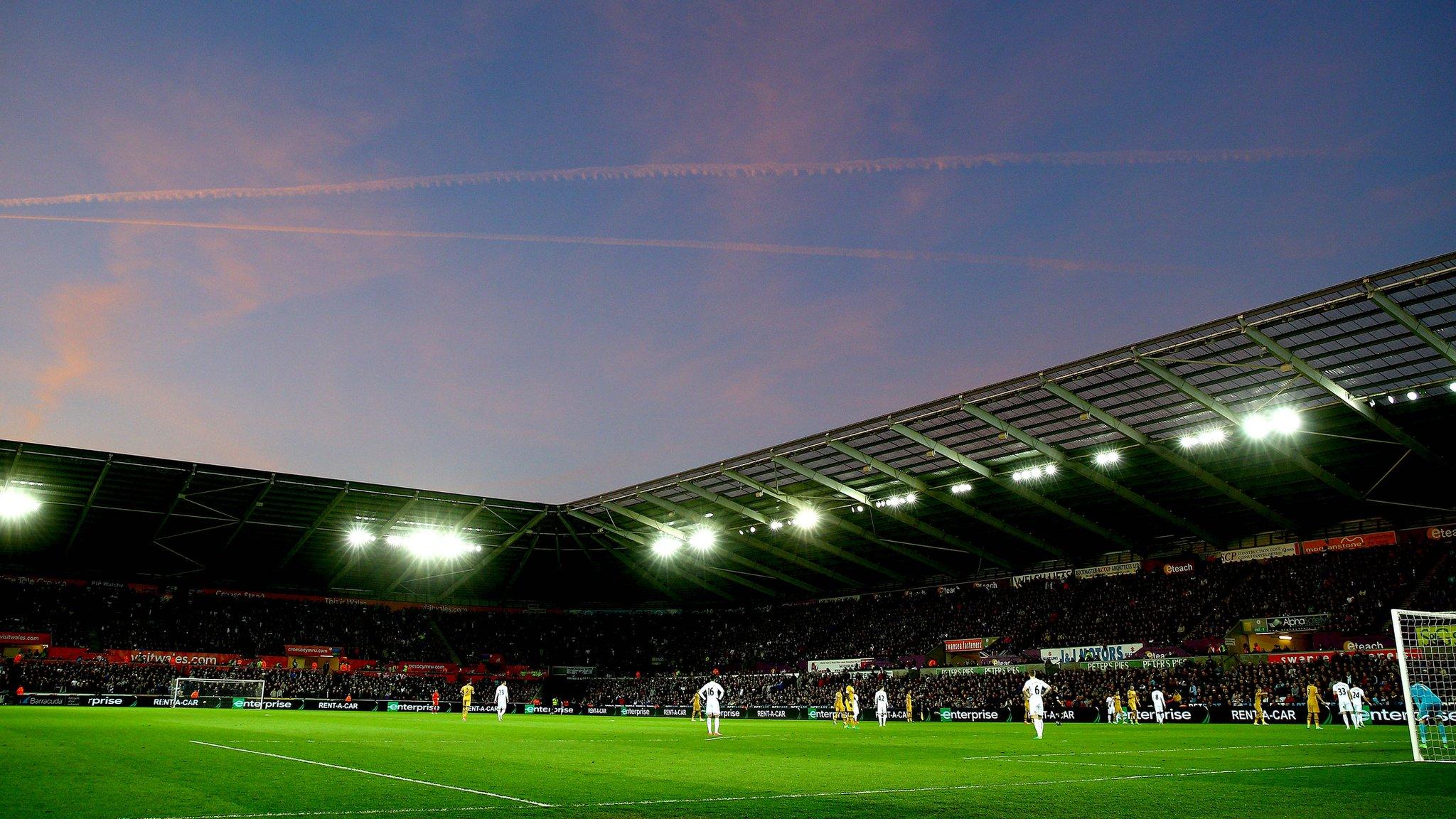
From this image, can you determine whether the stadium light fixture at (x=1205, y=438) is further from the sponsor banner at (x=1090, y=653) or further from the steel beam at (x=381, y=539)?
the steel beam at (x=381, y=539)

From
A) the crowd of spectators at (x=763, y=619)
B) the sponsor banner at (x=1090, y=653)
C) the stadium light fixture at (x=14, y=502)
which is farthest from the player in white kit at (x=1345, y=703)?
the stadium light fixture at (x=14, y=502)

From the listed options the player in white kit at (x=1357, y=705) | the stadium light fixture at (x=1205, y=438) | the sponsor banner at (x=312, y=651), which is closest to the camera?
the player in white kit at (x=1357, y=705)

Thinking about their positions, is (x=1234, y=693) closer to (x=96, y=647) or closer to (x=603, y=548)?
(x=603, y=548)

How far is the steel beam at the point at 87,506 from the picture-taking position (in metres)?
46.4

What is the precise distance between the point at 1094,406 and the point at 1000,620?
21220 millimetres

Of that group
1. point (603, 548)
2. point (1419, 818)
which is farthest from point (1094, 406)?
point (603, 548)

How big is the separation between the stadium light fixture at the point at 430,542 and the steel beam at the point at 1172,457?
126ft

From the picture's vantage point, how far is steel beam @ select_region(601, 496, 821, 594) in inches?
2207

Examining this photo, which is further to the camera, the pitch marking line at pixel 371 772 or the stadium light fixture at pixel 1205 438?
the stadium light fixture at pixel 1205 438

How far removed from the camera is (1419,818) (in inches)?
361

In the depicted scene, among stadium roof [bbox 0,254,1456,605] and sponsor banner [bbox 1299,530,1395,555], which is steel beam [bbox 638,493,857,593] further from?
sponsor banner [bbox 1299,530,1395,555]

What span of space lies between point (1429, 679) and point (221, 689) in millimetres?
56349

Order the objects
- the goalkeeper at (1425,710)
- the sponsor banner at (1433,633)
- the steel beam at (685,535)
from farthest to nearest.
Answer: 1. the steel beam at (685,535)
2. the sponsor banner at (1433,633)
3. the goalkeeper at (1425,710)

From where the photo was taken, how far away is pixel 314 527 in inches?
2251
